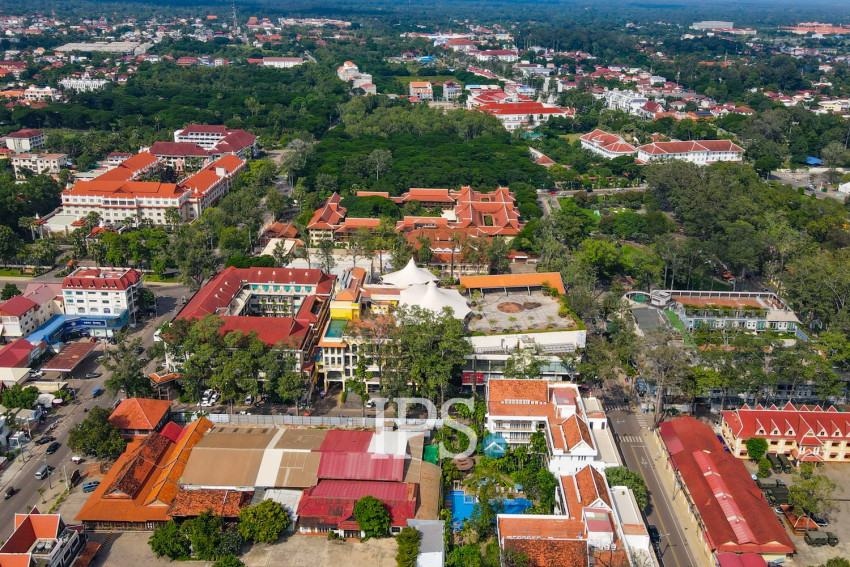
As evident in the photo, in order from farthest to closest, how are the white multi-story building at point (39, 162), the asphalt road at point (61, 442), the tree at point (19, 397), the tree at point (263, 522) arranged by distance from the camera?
the white multi-story building at point (39, 162) < the tree at point (19, 397) < the asphalt road at point (61, 442) < the tree at point (263, 522)

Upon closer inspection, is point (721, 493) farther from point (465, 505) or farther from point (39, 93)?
point (39, 93)

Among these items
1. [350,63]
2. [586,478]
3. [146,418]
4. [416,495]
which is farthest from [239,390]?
[350,63]

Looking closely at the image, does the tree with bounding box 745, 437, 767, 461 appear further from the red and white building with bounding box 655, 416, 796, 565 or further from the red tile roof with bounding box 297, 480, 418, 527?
the red tile roof with bounding box 297, 480, 418, 527

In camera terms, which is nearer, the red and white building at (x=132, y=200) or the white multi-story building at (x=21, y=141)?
the red and white building at (x=132, y=200)

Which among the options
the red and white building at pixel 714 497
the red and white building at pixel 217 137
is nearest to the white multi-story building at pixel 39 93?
the red and white building at pixel 217 137

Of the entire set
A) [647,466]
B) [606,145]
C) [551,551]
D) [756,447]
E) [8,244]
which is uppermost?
[8,244]

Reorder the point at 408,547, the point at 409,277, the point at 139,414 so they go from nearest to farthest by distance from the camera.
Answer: the point at 408,547
the point at 139,414
the point at 409,277

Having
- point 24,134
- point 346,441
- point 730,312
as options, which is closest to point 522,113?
point 24,134

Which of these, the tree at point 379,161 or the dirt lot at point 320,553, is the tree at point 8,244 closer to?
the tree at point 379,161
